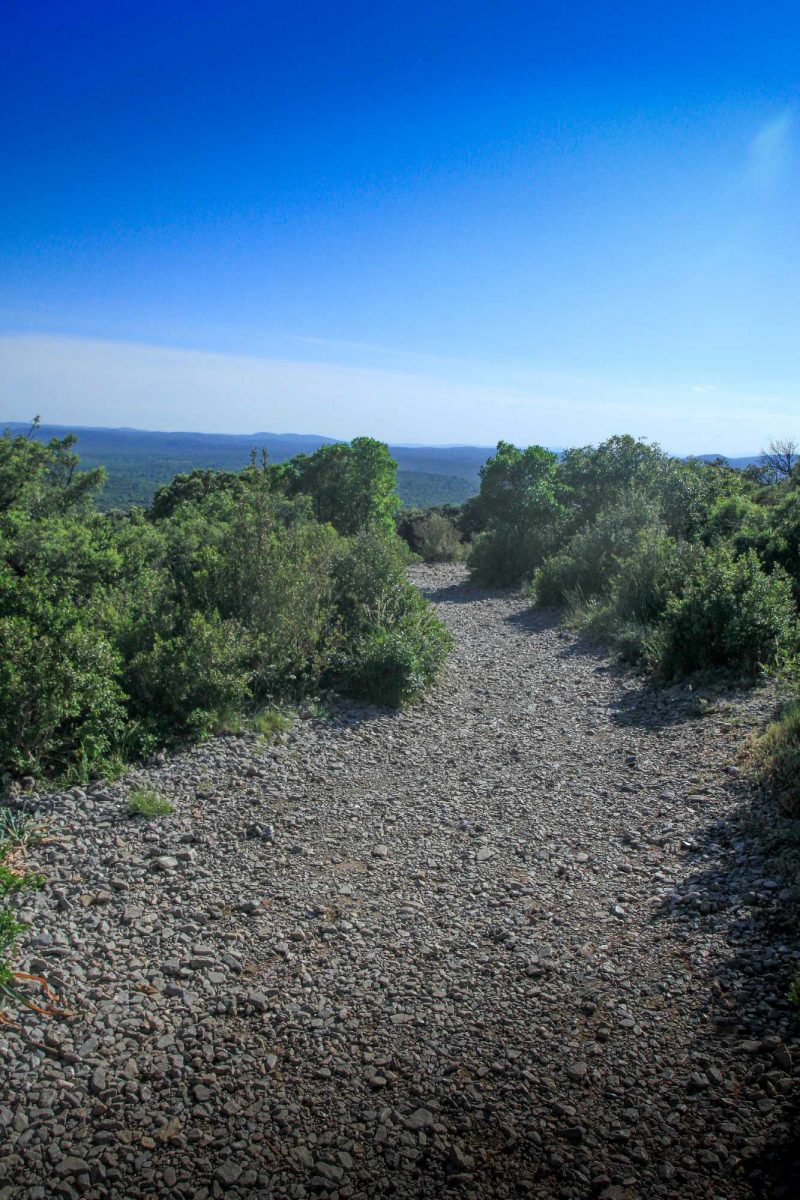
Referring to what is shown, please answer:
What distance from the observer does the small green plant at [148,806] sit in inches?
212

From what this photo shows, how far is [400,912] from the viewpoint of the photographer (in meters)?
4.43

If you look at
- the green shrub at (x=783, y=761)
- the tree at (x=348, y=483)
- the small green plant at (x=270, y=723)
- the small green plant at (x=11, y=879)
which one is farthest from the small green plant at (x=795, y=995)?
the tree at (x=348, y=483)

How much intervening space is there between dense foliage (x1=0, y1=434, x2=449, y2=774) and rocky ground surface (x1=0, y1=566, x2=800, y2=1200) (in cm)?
70

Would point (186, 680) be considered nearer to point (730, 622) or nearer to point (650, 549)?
point (730, 622)

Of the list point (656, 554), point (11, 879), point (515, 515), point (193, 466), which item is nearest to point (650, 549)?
point (656, 554)

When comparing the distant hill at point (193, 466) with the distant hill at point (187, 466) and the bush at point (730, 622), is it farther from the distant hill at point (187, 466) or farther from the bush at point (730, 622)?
the bush at point (730, 622)

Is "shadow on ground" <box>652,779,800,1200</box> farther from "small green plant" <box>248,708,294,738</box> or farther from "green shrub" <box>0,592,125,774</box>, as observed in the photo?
"green shrub" <box>0,592,125,774</box>

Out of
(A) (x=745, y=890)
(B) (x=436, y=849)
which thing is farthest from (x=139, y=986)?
(A) (x=745, y=890)

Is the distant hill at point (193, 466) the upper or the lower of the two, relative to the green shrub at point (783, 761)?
upper

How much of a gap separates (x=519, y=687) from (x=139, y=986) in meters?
6.87

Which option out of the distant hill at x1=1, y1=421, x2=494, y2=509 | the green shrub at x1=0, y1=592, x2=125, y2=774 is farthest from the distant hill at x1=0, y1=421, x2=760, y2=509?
the green shrub at x1=0, y1=592, x2=125, y2=774

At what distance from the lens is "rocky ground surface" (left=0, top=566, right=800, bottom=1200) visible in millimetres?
2697

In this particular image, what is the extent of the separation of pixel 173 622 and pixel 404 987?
519cm

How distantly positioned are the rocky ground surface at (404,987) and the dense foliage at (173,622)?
703 mm
